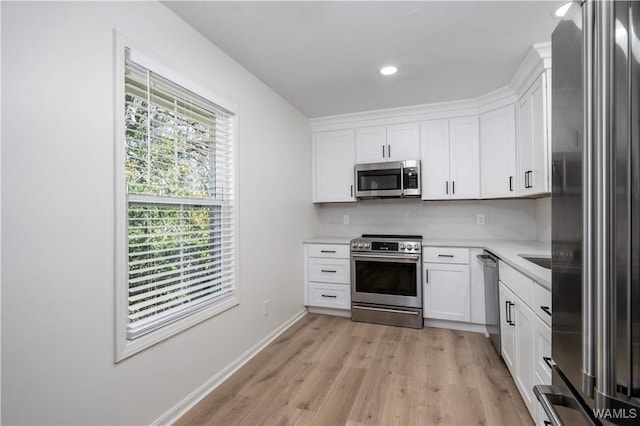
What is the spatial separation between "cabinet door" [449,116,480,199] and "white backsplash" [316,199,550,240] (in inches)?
13.6

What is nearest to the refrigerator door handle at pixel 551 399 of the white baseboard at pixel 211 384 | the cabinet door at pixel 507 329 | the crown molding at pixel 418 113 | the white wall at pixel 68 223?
the cabinet door at pixel 507 329

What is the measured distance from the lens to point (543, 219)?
10.2 ft

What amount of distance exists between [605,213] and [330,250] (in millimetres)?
3033

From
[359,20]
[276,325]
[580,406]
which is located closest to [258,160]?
[359,20]

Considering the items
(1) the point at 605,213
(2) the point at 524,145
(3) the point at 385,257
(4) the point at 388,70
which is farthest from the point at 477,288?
(1) the point at 605,213

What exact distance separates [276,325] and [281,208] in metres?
1.18

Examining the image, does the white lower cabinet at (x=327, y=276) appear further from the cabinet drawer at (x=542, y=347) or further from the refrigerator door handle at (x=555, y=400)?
the refrigerator door handle at (x=555, y=400)

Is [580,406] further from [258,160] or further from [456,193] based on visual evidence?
[456,193]

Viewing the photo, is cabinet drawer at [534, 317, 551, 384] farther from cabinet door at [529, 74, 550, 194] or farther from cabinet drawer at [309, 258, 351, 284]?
cabinet drawer at [309, 258, 351, 284]

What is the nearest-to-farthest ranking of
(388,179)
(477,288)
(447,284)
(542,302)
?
(542,302) → (477,288) → (447,284) → (388,179)

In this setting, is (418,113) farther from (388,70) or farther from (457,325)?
(457,325)

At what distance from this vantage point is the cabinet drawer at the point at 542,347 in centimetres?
142

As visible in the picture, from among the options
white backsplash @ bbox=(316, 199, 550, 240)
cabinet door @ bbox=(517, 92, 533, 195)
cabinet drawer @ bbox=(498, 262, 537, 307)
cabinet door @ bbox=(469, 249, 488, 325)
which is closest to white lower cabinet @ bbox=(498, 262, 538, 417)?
cabinet drawer @ bbox=(498, 262, 537, 307)

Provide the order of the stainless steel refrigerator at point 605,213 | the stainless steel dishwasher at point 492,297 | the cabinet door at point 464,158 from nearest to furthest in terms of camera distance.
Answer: the stainless steel refrigerator at point 605,213
the stainless steel dishwasher at point 492,297
the cabinet door at point 464,158
